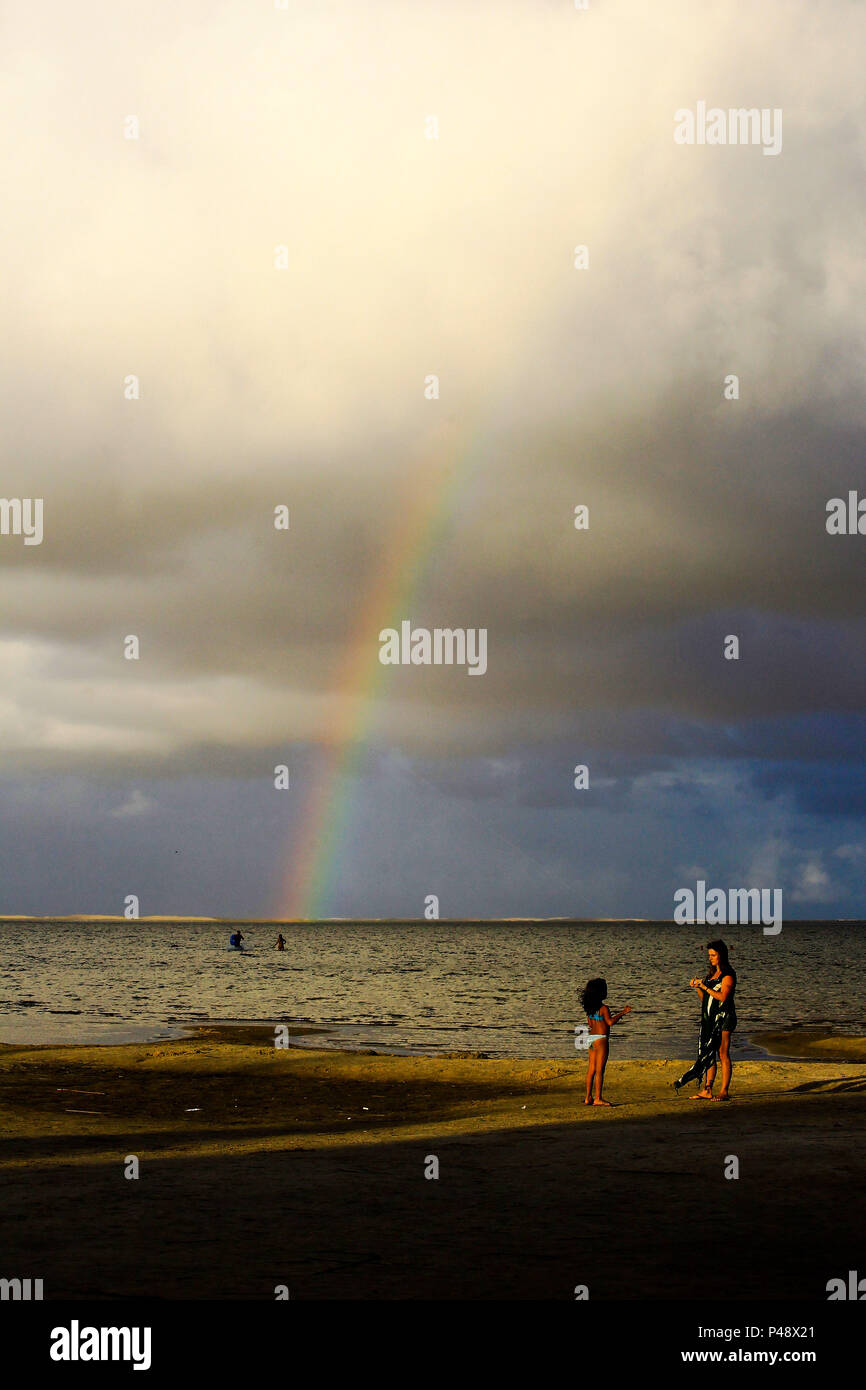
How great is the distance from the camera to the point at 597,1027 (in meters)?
18.7

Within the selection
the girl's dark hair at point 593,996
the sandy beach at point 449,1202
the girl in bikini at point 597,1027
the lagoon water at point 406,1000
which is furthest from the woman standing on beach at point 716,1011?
the lagoon water at point 406,1000

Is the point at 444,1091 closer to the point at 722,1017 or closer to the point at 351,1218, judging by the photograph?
the point at 722,1017

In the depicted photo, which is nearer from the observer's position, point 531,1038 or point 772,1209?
point 772,1209

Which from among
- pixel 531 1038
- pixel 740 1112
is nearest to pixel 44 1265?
pixel 740 1112

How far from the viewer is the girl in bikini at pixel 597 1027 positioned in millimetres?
18125

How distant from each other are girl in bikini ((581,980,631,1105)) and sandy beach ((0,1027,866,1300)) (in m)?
0.41

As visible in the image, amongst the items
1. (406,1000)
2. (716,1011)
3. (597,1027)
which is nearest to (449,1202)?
(716,1011)

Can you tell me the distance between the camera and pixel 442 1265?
8.66 meters

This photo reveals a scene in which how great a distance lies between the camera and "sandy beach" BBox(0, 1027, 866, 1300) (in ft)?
27.3

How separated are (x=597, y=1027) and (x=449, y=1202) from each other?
8.17 metres

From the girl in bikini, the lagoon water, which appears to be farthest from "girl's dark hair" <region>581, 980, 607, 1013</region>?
the lagoon water

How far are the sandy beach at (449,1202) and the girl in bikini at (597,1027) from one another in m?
0.41

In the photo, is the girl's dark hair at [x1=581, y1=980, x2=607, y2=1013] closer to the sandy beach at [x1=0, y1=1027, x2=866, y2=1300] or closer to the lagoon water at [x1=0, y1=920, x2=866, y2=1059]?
the sandy beach at [x1=0, y1=1027, x2=866, y2=1300]
